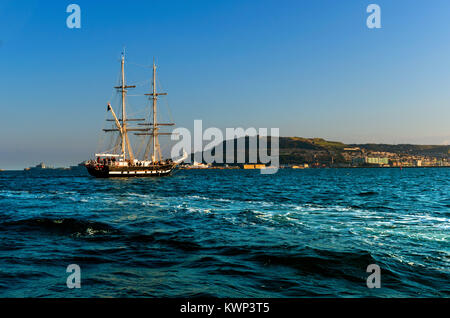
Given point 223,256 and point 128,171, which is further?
point 128,171

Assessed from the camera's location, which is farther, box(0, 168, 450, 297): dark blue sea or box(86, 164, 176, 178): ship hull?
box(86, 164, 176, 178): ship hull

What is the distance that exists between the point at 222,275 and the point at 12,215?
670 inches

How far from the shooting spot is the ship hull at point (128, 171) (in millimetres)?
95250

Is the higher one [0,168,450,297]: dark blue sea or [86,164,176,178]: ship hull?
[0,168,450,297]: dark blue sea

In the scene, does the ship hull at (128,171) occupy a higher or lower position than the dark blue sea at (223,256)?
lower

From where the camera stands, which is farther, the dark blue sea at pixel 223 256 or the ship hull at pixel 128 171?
the ship hull at pixel 128 171

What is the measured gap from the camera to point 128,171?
9938 cm

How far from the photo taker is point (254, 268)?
32.1ft

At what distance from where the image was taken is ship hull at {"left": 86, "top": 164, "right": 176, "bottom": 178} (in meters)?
95.2

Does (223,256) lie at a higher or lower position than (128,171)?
higher
